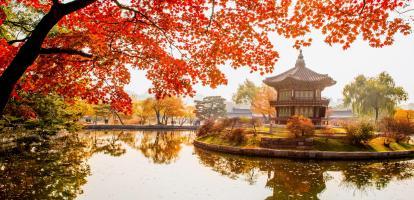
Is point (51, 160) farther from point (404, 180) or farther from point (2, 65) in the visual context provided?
point (404, 180)

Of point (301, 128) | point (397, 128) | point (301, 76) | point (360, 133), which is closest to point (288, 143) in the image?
point (301, 128)

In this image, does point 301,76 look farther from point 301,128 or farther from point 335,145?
point 335,145

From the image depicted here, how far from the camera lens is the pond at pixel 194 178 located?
1199 centimetres

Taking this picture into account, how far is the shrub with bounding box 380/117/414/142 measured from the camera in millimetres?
26391

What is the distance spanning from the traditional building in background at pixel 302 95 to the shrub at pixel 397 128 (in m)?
7.80

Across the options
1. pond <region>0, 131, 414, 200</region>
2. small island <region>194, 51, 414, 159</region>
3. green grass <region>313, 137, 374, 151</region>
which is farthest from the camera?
green grass <region>313, 137, 374, 151</region>

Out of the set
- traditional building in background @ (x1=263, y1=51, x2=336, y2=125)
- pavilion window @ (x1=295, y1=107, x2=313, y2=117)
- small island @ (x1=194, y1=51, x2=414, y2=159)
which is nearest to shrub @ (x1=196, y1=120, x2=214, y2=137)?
small island @ (x1=194, y1=51, x2=414, y2=159)

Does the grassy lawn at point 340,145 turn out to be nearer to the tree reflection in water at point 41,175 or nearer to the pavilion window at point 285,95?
the pavilion window at point 285,95

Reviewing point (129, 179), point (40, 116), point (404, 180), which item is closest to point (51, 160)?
point (40, 116)

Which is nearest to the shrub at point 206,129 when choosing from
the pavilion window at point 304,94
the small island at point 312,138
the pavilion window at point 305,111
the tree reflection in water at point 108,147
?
the small island at point 312,138

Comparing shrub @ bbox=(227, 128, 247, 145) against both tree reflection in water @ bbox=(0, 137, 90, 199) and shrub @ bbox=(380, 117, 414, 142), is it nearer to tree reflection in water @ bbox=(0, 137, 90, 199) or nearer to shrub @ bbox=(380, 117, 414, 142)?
tree reflection in water @ bbox=(0, 137, 90, 199)

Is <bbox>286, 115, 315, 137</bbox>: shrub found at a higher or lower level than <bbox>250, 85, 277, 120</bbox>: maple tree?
lower

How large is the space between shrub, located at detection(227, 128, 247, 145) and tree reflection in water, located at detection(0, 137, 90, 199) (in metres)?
12.2

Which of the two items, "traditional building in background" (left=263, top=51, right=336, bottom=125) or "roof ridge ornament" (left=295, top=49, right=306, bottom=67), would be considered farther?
"roof ridge ornament" (left=295, top=49, right=306, bottom=67)
